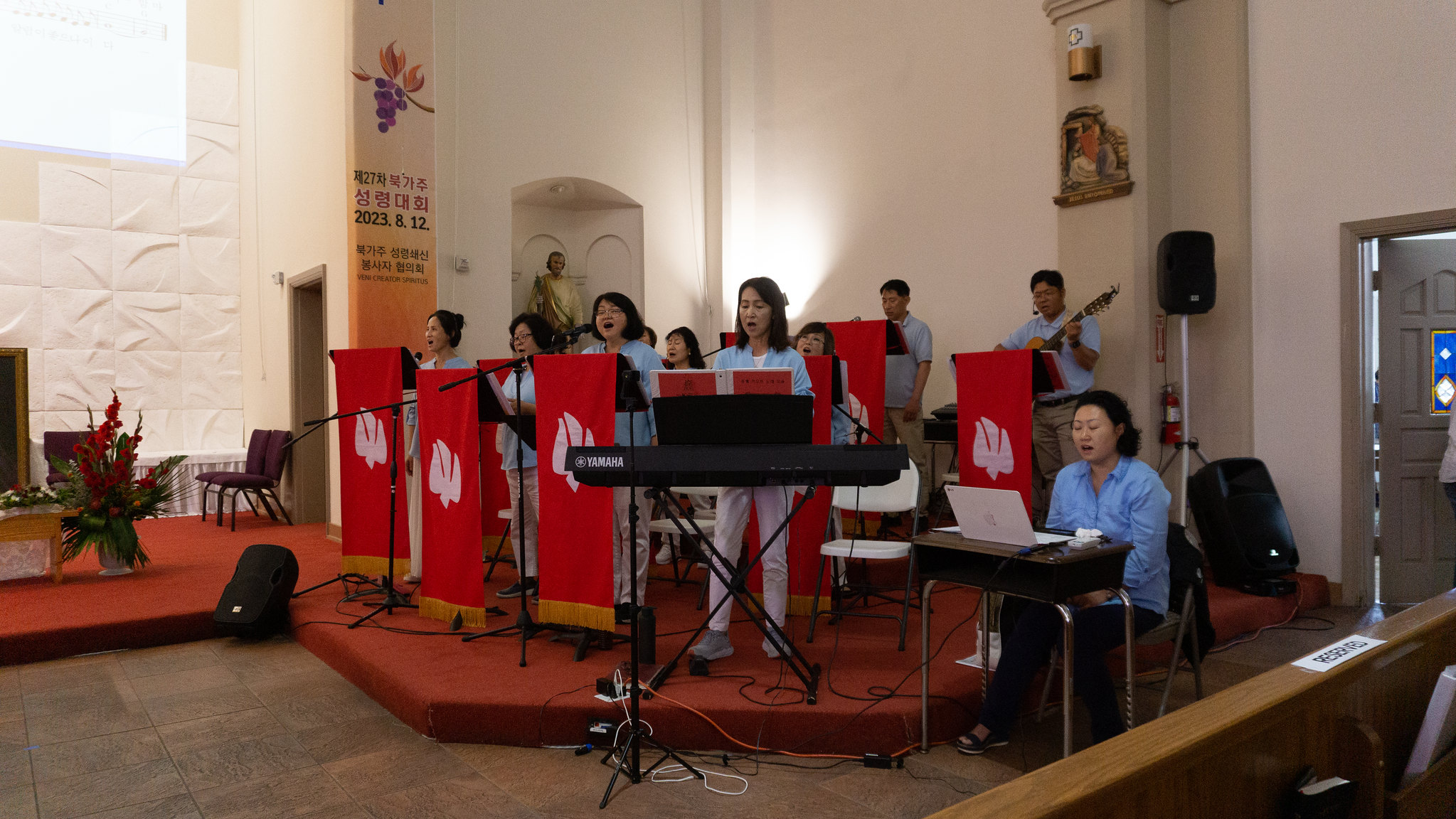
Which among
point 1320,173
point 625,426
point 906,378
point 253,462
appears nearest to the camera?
point 625,426

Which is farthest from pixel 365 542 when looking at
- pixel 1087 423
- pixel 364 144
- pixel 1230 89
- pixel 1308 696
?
pixel 1230 89

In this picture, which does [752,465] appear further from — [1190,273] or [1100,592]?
[1190,273]

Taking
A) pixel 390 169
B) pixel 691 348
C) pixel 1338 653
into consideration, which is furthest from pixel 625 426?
pixel 390 169

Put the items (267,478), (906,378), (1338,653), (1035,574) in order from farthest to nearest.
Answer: (267,478) → (906,378) → (1035,574) → (1338,653)

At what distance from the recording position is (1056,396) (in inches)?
209

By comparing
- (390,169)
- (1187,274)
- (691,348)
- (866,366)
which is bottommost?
(866,366)

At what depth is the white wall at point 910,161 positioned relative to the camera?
6250 millimetres

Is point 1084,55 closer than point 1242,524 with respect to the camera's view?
No

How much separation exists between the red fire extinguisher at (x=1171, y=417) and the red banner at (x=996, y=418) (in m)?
1.56

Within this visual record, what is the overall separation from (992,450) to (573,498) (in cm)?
203

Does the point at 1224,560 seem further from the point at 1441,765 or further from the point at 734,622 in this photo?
the point at 1441,765

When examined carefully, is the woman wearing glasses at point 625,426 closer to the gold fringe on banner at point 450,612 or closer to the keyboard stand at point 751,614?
the keyboard stand at point 751,614

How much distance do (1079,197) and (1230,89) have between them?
98 cm

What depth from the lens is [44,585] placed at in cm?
528
